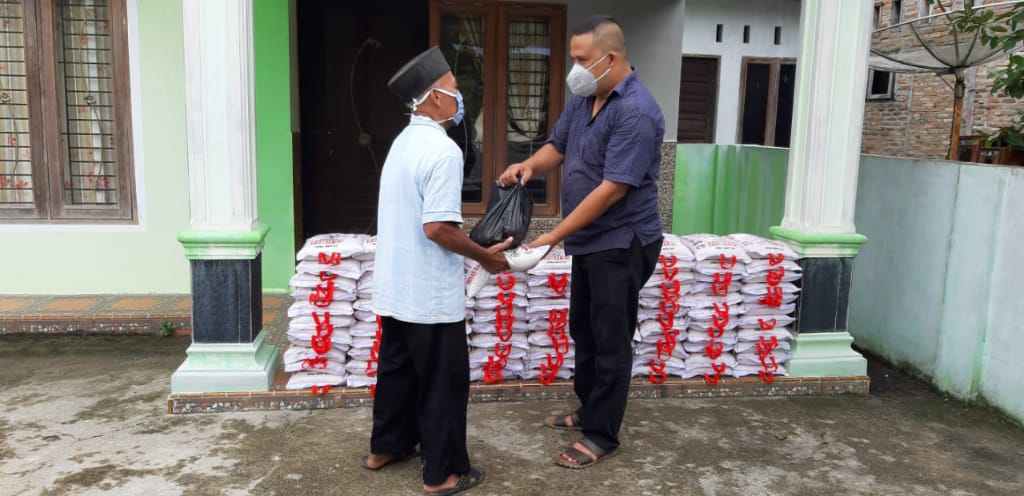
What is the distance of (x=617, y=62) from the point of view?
348 centimetres

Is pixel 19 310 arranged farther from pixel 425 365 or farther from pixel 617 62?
pixel 617 62

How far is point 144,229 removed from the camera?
19.6 ft

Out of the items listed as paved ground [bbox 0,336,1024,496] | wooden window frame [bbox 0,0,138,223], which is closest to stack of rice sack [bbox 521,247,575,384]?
paved ground [bbox 0,336,1024,496]

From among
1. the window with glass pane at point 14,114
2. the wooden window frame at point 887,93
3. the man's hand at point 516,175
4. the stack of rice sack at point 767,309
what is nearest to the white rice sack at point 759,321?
the stack of rice sack at point 767,309

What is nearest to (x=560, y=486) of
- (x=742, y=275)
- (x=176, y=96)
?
(x=742, y=275)

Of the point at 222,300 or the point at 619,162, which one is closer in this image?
the point at 619,162

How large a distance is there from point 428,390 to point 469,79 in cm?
436

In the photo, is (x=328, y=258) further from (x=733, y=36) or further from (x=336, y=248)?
(x=733, y=36)

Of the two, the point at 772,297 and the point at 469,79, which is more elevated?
the point at 469,79

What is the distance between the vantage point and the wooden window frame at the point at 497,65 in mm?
6871

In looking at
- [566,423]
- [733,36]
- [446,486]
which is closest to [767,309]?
[566,423]

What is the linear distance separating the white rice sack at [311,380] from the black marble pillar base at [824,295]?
270 cm

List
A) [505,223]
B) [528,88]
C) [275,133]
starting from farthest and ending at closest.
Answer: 1. [528,88]
2. [275,133]
3. [505,223]

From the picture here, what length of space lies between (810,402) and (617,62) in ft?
7.81
